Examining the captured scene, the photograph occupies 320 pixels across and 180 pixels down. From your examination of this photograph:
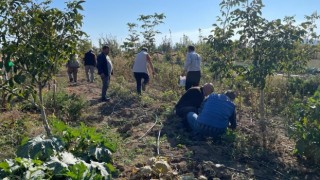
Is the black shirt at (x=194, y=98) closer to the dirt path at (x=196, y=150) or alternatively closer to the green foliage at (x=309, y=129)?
the dirt path at (x=196, y=150)

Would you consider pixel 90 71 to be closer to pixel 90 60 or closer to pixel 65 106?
pixel 90 60

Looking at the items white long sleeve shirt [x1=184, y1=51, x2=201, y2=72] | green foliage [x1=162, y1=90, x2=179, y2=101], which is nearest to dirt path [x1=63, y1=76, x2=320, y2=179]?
green foliage [x1=162, y1=90, x2=179, y2=101]

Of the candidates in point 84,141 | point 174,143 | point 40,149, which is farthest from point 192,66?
point 40,149

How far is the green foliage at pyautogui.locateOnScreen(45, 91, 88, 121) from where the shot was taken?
764 cm

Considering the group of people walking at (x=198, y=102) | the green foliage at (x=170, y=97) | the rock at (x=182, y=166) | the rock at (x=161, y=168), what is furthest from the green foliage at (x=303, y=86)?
the rock at (x=161, y=168)

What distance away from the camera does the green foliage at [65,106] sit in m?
7.64

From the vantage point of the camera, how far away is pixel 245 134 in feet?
22.9

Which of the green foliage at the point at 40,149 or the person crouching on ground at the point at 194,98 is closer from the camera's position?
the green foliage at the point at 40,149

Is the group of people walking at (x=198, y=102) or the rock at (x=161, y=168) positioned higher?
the group of people walking at (x=198, y=102)

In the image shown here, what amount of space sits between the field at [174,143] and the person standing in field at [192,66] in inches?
28.6

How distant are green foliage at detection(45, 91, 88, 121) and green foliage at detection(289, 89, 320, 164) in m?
4.12

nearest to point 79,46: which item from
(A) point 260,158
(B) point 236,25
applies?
(B) point 236,25

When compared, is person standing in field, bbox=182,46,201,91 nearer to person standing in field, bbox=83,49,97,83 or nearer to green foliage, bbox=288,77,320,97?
green foliage, bbox=288,77,320,97

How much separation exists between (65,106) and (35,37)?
3.10m
